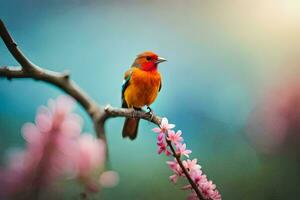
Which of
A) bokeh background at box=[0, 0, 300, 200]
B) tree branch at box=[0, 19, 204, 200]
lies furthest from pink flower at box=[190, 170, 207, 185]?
bokeh background at box=[0, 0, 300, 200]

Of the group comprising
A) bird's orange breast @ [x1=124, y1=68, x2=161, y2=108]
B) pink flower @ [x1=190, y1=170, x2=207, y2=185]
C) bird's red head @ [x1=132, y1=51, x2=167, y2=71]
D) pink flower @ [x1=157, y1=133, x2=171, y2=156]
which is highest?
bird's red head @ [x1=132, y1=51, x2=167, y2=71]

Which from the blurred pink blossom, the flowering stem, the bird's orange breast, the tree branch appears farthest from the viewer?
the bird's orange breast

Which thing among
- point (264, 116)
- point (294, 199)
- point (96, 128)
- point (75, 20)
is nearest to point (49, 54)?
point (75, 20)

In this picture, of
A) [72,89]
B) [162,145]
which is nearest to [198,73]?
[72,89]

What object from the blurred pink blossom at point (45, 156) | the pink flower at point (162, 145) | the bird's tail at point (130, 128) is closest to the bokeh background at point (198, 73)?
the bird's tail at point (130, 128)

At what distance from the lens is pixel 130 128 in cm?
137

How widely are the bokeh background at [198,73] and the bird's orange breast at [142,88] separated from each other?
78 millimetres

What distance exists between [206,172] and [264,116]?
0.28 metres

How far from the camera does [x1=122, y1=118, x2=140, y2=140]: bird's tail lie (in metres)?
1.35

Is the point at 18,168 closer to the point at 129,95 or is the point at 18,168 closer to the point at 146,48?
the point at 129,95

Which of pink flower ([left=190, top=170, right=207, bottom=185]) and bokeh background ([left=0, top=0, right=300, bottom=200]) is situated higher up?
bokeh background ([left=0, top=0, right=300, bottom=200])

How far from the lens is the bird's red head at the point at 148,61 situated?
4.35ft

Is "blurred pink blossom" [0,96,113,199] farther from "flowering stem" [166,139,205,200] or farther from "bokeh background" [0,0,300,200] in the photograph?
"bokeh background" [0,0,300,200]

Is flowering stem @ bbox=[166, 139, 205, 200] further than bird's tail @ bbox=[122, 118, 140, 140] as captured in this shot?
No
